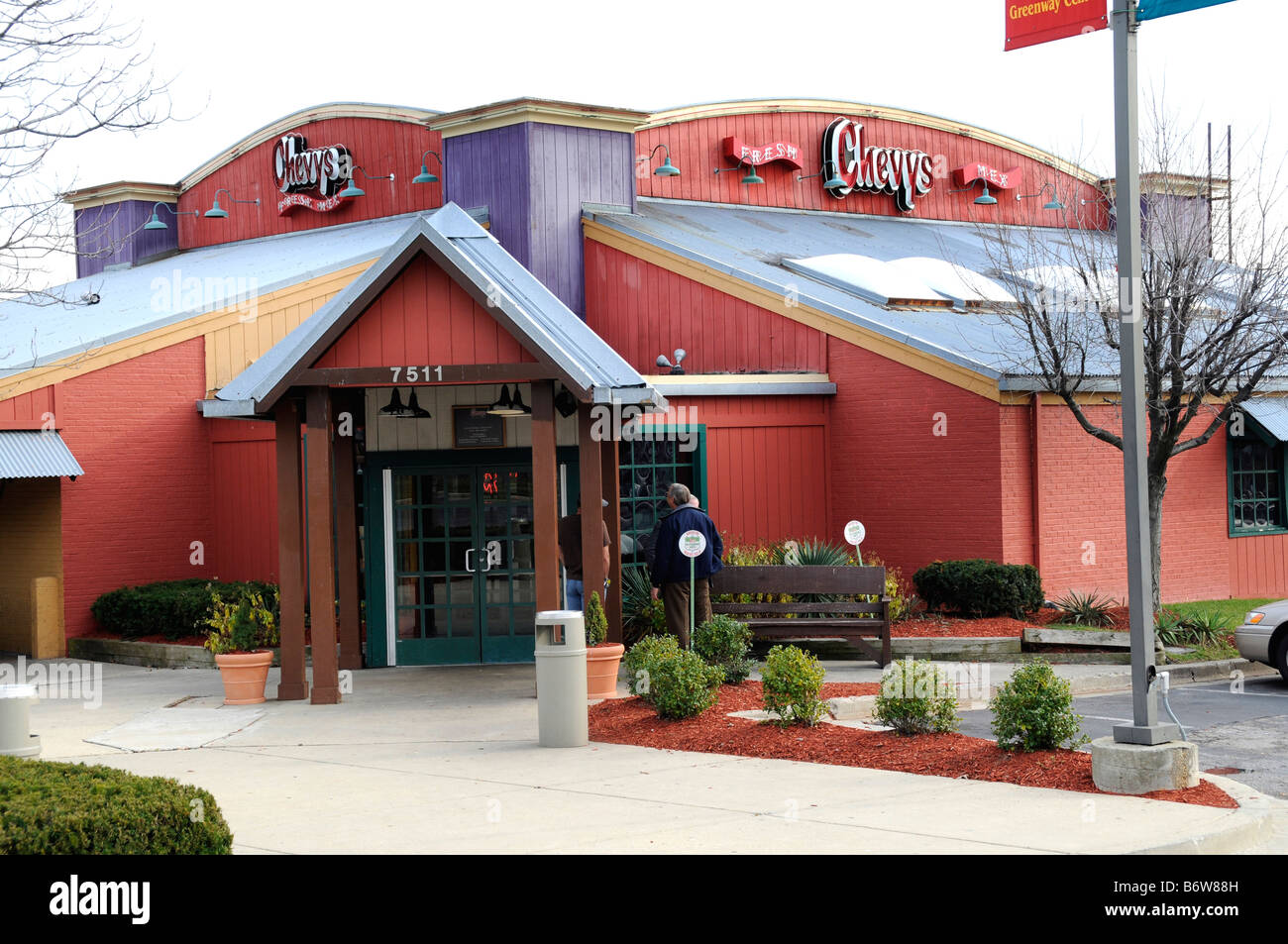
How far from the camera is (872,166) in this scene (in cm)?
2853

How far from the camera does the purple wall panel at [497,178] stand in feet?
74.6

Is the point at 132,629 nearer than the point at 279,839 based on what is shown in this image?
No

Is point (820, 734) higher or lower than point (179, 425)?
lower

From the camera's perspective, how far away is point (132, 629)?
18.5 m

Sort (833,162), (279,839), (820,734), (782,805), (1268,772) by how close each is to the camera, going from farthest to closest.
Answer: (833,162), (820,734), (1268,772), (782,805), (279,839)

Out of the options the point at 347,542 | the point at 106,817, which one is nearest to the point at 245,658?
the point at 347,542

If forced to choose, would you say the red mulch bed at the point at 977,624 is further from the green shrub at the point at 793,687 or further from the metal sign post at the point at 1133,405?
the metal sign post at the point at 1133,405

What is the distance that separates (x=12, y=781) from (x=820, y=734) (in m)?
6.02

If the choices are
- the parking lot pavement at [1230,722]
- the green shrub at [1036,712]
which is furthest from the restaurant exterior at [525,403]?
the green shrub at [1036,712]

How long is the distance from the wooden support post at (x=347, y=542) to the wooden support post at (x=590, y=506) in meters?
3.84

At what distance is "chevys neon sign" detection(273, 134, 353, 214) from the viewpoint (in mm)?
27500

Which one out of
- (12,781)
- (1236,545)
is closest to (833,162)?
(1236,545)

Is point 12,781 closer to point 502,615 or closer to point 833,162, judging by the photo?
point 502,615

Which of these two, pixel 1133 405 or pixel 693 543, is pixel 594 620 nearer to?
pixel 693 543
